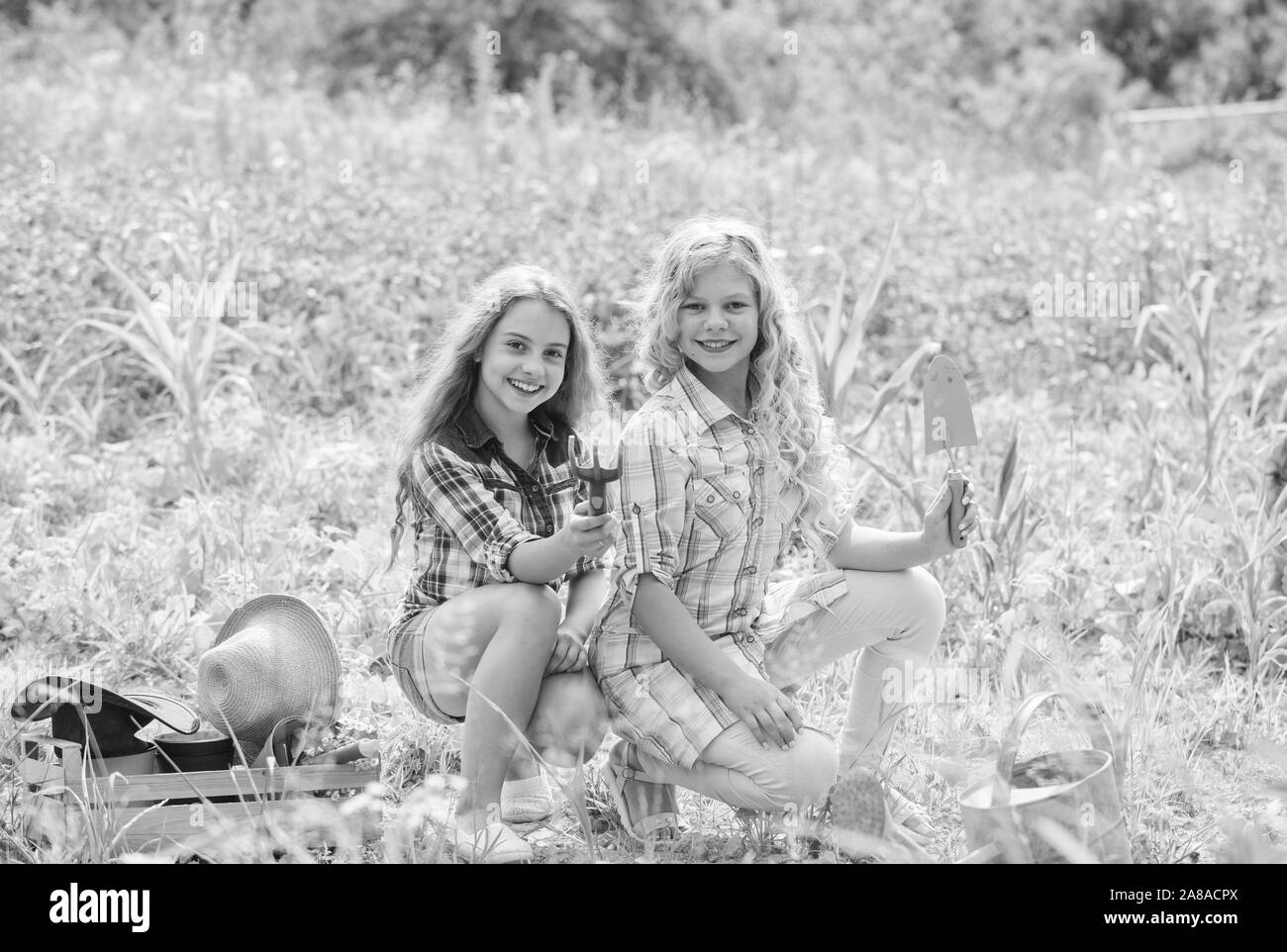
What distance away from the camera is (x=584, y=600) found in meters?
2.29

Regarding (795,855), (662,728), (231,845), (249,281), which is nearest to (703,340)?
(662,728)

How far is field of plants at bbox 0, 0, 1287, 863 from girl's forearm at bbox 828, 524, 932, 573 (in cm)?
15

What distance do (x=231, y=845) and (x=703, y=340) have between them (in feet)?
3.25

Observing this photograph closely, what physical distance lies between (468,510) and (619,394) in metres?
2.03

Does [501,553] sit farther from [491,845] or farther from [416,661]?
[491,845]

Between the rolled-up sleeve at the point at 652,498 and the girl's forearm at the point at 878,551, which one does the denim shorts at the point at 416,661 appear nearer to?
Answer: the rolled-up sleeve at the point at 652,498

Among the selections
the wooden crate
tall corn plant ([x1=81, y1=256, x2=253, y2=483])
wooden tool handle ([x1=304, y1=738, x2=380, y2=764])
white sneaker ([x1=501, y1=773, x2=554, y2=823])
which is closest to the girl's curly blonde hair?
white sneaker ([x1=501, y1=773, x2=554, y2=823])

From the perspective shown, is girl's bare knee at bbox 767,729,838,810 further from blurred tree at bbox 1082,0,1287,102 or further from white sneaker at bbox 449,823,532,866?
blurred tree at bbox 1082,0,1287,102

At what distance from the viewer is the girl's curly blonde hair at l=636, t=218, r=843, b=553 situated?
6.88 feet

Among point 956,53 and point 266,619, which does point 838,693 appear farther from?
point 956,53

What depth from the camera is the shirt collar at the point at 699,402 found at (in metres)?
2.11

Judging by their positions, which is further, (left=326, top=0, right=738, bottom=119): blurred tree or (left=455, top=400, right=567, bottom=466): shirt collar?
(left=326, top=0, right=738, bottom=119): blurred tree

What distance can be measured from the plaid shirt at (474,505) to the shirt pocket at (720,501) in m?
0.23

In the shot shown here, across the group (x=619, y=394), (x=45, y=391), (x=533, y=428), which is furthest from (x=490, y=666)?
(x=45, y=391)
